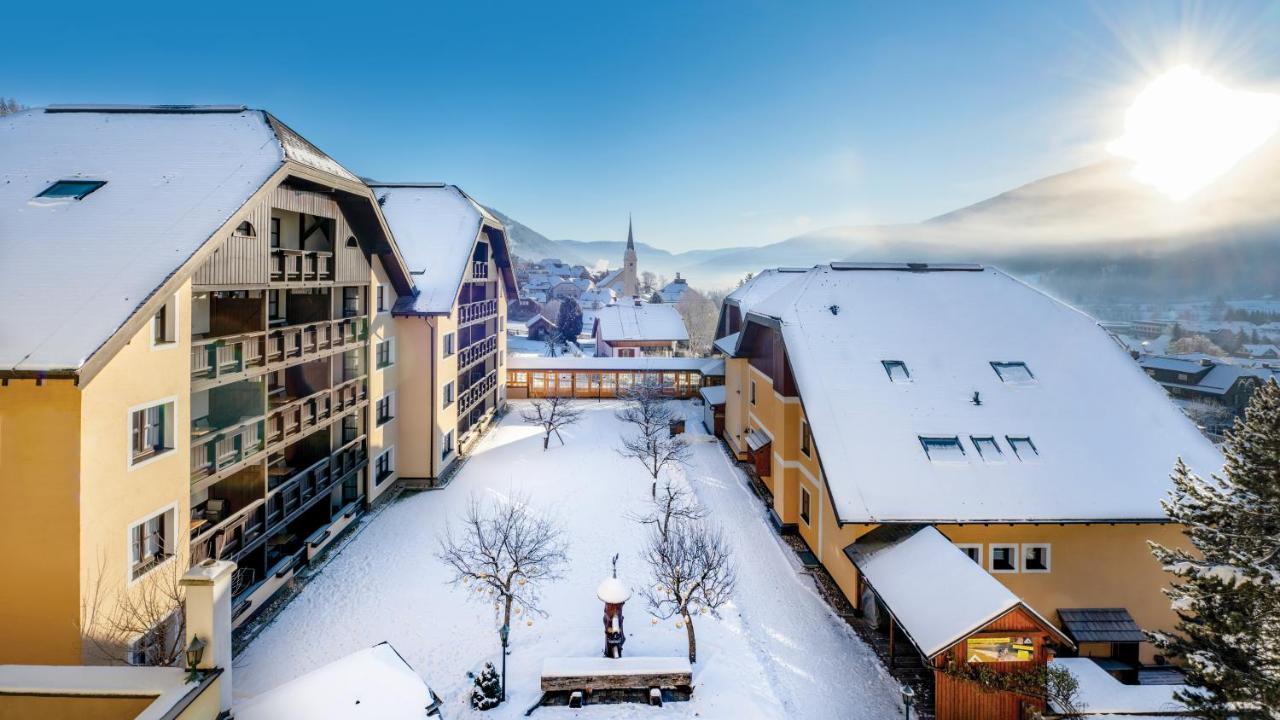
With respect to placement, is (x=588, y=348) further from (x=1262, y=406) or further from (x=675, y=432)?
(x=1262, y=406)

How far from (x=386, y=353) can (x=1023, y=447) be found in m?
21.9

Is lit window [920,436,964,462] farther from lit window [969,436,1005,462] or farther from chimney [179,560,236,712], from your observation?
chimney [179,560,236,712]

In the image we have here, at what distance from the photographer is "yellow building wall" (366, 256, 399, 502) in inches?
812

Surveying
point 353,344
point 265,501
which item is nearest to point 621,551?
point 265,501

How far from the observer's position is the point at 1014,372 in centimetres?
1830

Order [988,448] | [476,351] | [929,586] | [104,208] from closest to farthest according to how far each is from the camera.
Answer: [104,208]
[929,586]
[988,448]
[476,351]

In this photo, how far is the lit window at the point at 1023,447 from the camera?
622 inches

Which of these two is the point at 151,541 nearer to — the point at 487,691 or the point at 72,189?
the point at 487,691

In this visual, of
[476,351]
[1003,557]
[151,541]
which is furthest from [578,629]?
[476,351]

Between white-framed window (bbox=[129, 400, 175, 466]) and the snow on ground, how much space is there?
526 cm

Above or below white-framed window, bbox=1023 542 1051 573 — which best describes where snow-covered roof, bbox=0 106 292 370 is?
above

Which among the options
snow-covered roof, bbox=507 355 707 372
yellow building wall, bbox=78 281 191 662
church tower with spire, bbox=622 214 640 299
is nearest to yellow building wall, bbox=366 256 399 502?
yellow building wall, bbox=78 281 191 662

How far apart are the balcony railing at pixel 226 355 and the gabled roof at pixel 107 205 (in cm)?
223

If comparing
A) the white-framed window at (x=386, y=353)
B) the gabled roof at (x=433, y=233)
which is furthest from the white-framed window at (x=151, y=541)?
the gabled roof at (x=433, y=233)
